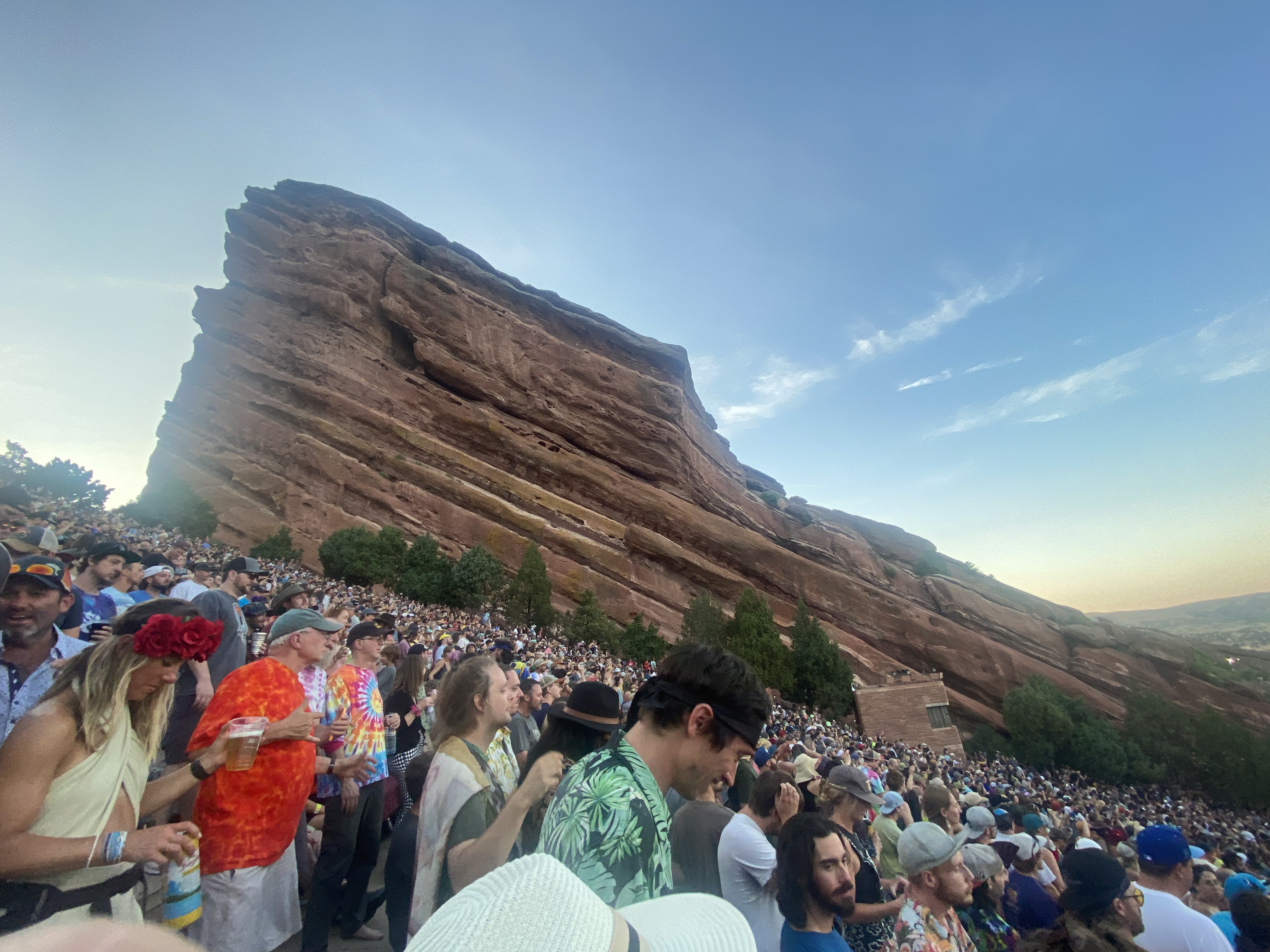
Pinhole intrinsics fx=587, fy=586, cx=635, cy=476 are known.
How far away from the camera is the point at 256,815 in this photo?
271 centimetres

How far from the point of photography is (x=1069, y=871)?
2486 millimetres

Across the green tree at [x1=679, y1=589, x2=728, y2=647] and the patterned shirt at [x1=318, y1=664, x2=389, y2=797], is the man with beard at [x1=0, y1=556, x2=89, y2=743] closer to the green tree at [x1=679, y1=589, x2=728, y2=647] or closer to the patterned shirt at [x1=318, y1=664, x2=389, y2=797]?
the patterned shirt at [x1=318, y1=664, x2=389, y2=797]

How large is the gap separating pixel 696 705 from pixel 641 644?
2952 centimetres

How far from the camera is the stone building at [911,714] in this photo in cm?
2733

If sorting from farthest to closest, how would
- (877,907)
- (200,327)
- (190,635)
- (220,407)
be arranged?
(200,327), (220,407), (877,907), (190,635)

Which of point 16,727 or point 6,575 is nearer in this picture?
point 16,727

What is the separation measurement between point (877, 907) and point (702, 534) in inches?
1420

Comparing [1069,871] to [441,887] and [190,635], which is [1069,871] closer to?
[441,887]

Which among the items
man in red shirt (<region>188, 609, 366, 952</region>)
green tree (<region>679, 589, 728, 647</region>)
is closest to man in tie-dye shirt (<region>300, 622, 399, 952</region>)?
man in red shirt (<region>188, 609, 366, 952</region>)

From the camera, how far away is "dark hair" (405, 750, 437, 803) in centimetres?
422

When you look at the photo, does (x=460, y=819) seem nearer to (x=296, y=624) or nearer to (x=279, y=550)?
(x=296, y=624)

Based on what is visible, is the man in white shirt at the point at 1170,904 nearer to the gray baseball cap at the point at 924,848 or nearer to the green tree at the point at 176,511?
the gray baseball cap at the point at 924,848

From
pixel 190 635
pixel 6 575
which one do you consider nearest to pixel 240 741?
pixel 190 635

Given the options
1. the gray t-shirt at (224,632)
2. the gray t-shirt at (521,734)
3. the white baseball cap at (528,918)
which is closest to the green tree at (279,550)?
the gray t-shirt at (521,734)
